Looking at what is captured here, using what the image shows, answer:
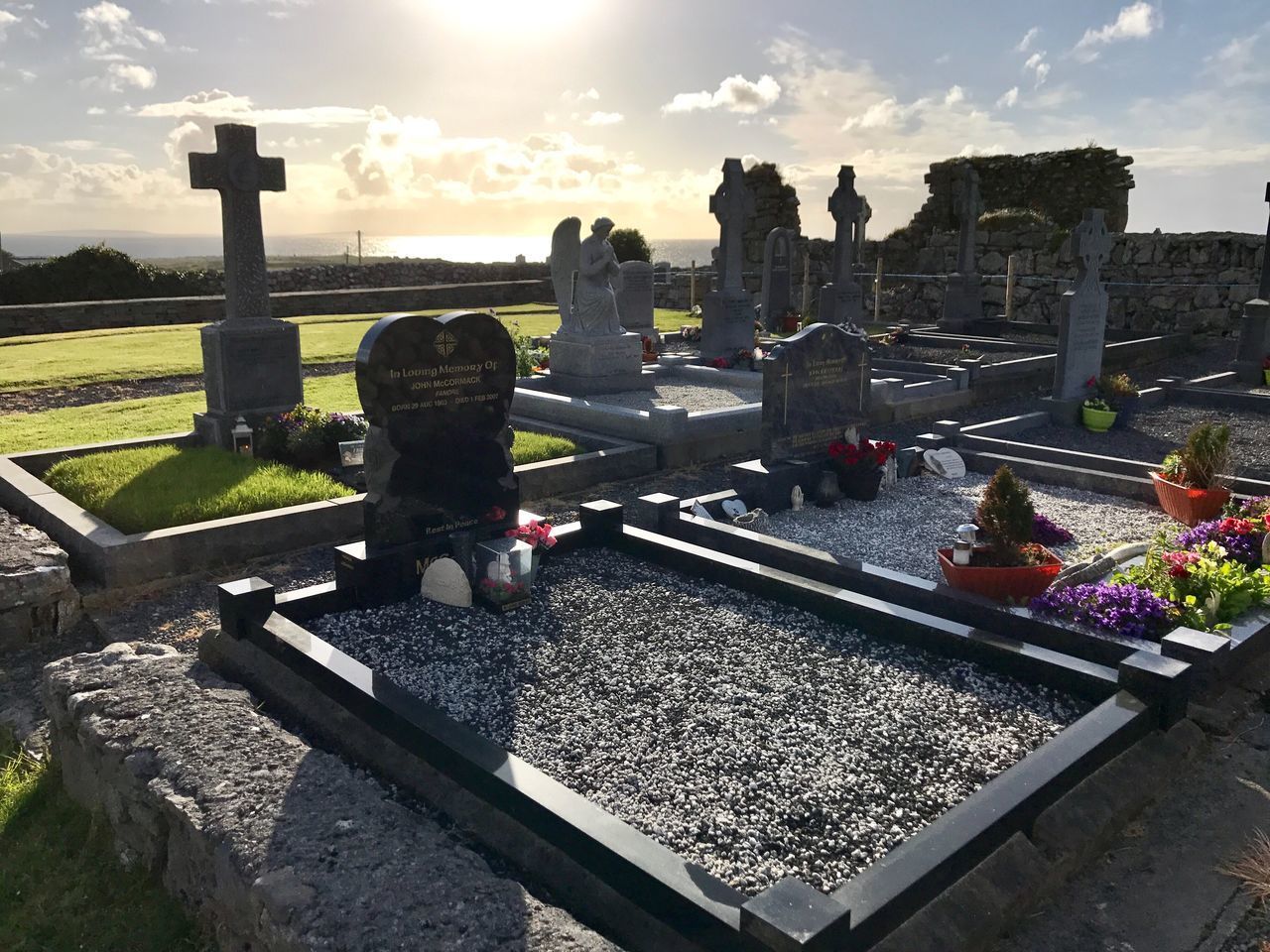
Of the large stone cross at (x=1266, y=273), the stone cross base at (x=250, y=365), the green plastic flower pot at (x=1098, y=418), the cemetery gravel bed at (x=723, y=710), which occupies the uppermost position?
the large stone cross at (x=1266, y=273)

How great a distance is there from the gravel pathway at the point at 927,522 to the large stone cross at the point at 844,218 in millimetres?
10306

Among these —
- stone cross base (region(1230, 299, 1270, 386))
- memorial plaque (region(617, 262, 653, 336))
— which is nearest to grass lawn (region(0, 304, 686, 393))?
memorial plaque (region(617, 262, 653, 336))

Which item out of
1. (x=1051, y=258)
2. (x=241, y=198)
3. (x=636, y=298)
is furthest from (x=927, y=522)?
(x=1051, y=258)

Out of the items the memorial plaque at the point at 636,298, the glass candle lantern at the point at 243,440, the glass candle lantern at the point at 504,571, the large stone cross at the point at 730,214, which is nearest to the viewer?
the glass candle lantern at the point at 504,571

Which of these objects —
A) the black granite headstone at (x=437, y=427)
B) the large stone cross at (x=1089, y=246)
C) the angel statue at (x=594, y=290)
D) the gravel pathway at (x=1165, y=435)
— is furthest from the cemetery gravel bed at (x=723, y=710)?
the large stone cross at (x=1089, y=246)

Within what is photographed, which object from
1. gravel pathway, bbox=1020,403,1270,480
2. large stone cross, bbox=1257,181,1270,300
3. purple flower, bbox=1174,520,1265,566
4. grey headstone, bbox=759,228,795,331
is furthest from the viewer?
grey headstone, bbox=759,228,795,331

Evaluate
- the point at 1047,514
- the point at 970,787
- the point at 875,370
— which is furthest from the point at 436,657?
the point at 875,370

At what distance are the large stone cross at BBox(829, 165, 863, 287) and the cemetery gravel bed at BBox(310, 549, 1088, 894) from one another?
13411 mm

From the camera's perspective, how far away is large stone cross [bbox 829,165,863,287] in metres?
18.0

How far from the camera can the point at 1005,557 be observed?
5.34 meters

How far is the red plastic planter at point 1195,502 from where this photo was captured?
706 cm

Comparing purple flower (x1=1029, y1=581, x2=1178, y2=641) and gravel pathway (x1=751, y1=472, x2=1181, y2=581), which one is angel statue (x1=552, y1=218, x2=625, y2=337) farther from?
purple flower (x1=1029, y1=581, x2=1178, y2=641)

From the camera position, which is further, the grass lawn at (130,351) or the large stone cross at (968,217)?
the large stone cross at (968,217)

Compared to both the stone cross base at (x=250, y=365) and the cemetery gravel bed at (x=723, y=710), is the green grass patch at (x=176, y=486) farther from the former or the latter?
the cemetery gravel bed at (x=723, y=710)
